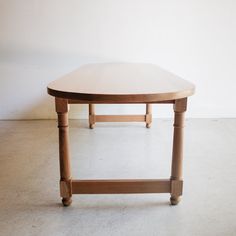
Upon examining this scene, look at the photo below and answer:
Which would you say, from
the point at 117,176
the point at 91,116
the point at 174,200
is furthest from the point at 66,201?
the point at 91,116

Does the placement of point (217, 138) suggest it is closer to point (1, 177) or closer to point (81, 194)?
point (81, 194)

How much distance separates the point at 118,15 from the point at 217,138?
5.65ft

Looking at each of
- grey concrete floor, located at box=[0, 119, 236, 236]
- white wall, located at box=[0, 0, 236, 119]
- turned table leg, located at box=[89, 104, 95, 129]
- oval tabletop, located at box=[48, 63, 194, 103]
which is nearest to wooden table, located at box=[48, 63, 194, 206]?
oval tabletop, located at box=[48, 63, 194, 103]

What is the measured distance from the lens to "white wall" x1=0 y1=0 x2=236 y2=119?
3127mm

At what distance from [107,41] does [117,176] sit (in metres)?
1.84

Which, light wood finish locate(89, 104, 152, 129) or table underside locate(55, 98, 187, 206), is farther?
light wood finish locate(89, 104, 152, 129)

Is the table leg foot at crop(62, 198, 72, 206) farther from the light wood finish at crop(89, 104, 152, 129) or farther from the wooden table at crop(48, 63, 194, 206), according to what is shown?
the light wood finish at crop(89, 104, 152, 129)

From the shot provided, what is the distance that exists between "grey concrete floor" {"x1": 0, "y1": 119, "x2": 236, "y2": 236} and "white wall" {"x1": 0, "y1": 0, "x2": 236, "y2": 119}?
50cm

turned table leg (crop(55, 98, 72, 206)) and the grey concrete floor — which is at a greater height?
turned table leg (crop(55, 98, 72, 206))

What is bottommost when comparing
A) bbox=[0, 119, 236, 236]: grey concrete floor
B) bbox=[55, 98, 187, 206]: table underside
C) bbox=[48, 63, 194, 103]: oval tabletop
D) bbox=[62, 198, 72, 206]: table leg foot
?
bbox=[0, 119, 236, 236]: grey concrete floor

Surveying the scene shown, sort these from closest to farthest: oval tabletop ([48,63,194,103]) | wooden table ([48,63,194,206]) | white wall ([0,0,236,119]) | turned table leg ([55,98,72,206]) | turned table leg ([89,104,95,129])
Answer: oval tabletop ([48,63,194,103])
wooden table ([48,63,194,206])
turned table leg ([55,98,72,206])
turned table leg ([89,104,95,129])
white wall ([0,0,236,119])

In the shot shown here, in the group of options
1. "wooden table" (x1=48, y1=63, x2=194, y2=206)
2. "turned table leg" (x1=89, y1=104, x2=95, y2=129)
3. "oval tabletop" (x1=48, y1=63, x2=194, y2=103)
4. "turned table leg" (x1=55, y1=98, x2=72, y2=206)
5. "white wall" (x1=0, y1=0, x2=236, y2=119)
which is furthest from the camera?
"white wall" (x1=0, y1=0, x2=236, y2=119)

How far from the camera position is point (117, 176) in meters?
1.91

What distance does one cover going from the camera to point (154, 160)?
7.16ft
